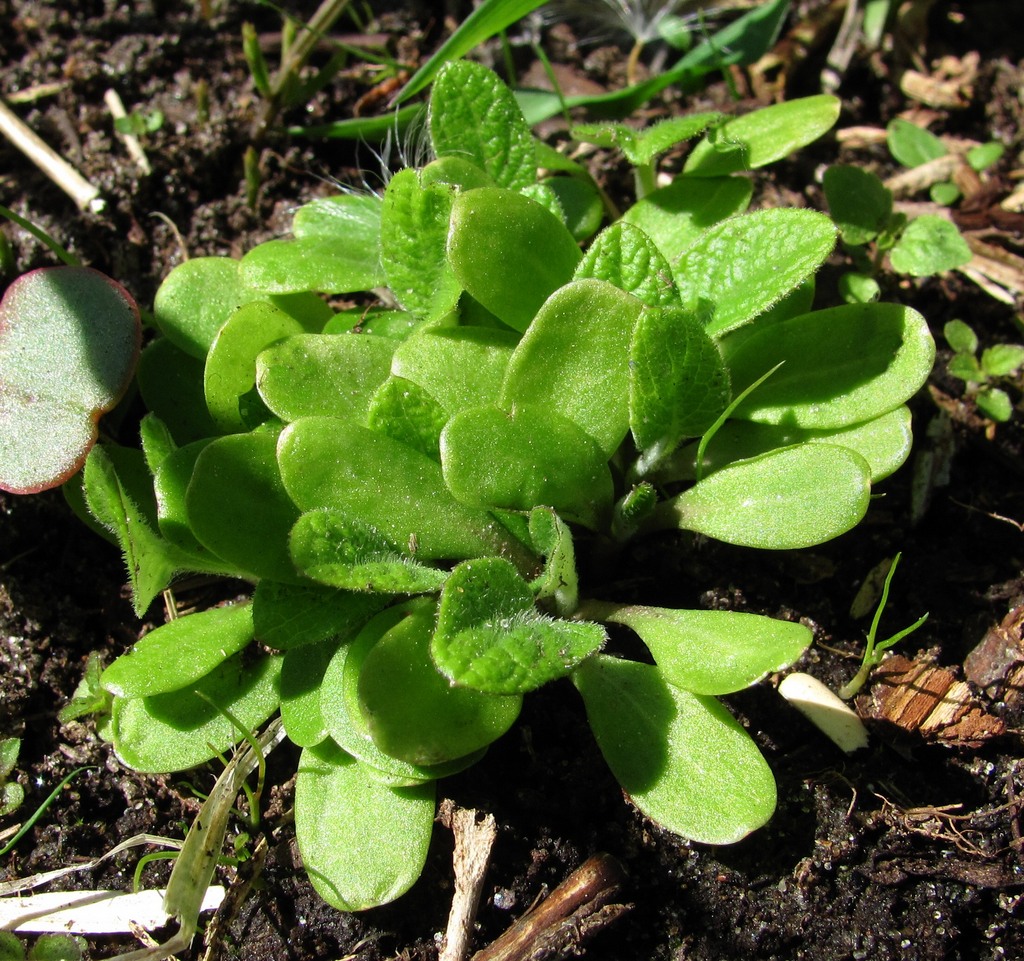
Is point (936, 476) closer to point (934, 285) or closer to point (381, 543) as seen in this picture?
point (934, 285)

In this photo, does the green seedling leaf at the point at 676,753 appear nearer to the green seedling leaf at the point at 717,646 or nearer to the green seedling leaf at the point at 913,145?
the green seedling leaf at the point at 717,646

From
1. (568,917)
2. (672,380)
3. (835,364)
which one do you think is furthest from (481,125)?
(568,917)

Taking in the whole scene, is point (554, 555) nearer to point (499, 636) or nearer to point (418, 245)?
point (499, 636)

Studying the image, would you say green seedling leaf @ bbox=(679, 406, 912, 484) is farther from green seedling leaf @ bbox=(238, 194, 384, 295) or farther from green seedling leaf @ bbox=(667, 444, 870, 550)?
green seedling leaf @ bbox=(238, 194, 384, 295)

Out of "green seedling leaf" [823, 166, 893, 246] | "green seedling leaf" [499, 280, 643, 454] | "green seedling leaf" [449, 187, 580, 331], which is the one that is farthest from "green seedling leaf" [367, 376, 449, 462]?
"green seedling leaf" [823, 166, 893, 246]

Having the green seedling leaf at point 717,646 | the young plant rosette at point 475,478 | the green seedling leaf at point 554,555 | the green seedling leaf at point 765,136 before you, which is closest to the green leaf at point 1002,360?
the young plant rosette at point 475,478

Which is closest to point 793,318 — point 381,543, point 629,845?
point 381,543
